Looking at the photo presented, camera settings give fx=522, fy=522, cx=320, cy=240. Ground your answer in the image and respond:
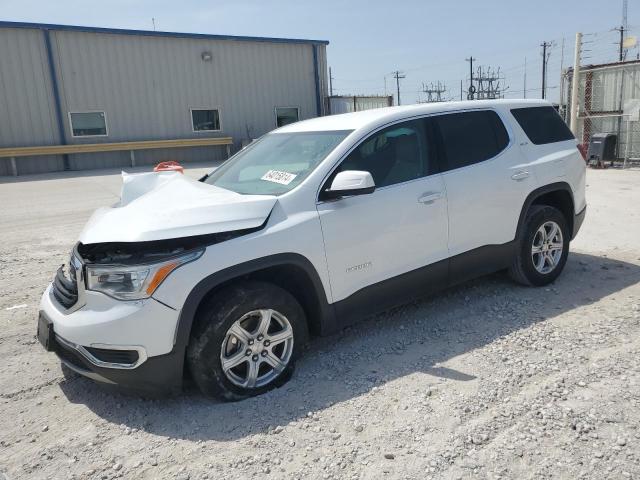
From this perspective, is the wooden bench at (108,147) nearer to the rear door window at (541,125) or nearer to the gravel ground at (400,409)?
the gravel ground at (400,409)

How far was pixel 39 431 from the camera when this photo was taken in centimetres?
305

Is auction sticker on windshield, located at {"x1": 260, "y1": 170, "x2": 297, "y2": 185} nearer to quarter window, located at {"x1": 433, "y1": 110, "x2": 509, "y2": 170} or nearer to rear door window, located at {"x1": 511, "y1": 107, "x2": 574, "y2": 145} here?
quarter window, located at {"x1": 433, "y1": 110, "x2": 509, "y2": 170}

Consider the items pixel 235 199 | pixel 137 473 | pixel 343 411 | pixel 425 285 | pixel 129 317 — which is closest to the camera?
pixel 137 473

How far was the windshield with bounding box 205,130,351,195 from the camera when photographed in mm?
3658

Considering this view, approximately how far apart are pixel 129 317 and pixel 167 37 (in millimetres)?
20579

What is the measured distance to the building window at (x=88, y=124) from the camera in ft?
65.1

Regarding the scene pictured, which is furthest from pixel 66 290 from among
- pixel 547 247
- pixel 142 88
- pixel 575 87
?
pixel 142 88

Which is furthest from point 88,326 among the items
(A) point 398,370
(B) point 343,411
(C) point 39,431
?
(A) point 398,370

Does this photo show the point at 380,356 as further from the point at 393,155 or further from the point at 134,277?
the point at 134,277

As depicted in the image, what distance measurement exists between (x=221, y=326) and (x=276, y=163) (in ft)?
4.80

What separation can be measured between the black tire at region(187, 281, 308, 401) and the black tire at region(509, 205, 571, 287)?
98.0 inches

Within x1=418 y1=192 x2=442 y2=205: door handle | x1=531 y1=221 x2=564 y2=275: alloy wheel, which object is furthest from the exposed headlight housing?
x1=531 y1=221 x2=564 y2=275: alloy wheel

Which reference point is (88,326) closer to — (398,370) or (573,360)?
(398,370)

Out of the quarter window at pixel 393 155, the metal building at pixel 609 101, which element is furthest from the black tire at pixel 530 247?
the metal building at pixel 609 101
